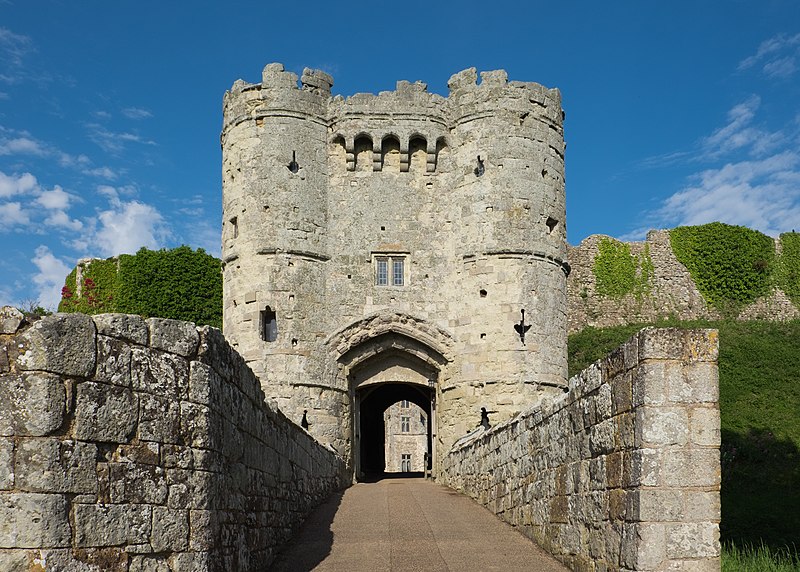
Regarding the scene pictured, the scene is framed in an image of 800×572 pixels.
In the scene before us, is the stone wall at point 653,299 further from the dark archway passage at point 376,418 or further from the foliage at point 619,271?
the dark archway passage at point 376,418

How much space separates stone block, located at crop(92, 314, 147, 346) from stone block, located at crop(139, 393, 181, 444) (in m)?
0.37

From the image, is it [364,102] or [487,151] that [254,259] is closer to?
[364,102]

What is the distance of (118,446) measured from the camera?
5379mm

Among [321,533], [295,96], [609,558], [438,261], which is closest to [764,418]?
[438,261]

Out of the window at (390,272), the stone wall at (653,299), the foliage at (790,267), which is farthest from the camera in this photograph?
the foliage at (790,267)

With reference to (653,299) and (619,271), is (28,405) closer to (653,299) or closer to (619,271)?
(619,271)

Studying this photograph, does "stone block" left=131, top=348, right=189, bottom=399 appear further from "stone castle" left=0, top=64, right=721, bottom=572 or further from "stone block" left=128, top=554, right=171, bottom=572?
"stone block" left=128, top=554, right=171, bottom=572

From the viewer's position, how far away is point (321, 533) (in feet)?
34.3

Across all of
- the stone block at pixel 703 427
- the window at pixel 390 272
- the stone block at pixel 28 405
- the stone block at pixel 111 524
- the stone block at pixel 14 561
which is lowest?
the stone block at pixel 14 561

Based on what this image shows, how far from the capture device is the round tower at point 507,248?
64.3ft

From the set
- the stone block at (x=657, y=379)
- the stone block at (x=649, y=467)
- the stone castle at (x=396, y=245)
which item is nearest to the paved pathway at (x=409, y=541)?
the stone block at (x=649, y=467)

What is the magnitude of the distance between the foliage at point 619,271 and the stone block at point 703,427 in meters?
28.2

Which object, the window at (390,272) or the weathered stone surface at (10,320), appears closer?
the weathered stone surface at (10,320)

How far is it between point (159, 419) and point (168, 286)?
76.8 feet
